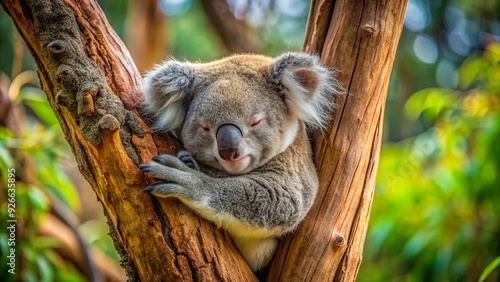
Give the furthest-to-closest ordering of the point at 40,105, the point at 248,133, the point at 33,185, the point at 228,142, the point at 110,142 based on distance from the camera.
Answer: the point at 33,185 → the point at 40,105 → the point at 248,133 → the point at 228,142 → the point at 110,142

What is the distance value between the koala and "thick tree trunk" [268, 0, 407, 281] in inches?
3.4

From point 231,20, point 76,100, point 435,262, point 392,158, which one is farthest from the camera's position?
point 231,20

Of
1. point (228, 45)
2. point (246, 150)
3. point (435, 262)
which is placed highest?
point (228, 45)

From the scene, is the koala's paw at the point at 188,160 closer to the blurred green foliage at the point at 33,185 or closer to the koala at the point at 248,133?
the koala at the point at 248,133

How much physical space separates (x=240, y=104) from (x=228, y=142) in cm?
26

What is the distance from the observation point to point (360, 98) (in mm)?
2766

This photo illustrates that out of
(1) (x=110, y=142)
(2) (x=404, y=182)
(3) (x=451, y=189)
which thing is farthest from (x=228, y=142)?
(2) (x=404, y=182)

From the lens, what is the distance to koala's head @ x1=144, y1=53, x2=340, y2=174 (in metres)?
2.61

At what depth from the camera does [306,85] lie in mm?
2822

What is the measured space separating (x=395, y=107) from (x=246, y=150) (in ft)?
22.2

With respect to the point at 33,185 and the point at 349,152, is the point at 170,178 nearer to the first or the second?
the point at 349,152

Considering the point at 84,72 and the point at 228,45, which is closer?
the point at 84,72

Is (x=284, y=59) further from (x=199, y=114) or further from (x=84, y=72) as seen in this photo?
(x=84, y=72)

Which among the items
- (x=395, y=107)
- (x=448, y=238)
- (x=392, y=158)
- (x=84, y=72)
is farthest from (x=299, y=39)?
(x=84, y=72)
